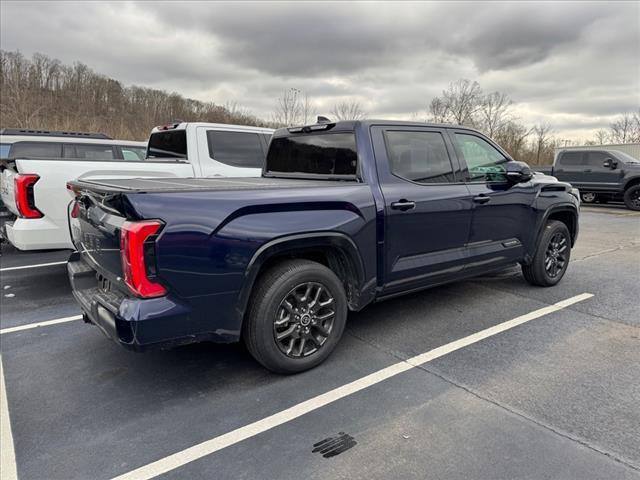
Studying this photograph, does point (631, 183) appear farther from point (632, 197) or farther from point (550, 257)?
point (550, 257)

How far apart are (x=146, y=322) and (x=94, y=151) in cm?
751

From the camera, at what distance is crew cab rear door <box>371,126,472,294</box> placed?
3561 mm

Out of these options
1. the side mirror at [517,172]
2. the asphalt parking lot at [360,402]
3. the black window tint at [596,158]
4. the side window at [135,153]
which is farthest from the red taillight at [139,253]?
the black window tint at [596,158]

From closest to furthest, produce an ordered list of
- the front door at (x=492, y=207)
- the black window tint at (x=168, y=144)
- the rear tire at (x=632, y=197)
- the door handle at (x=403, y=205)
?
the door handle at (x=403, y=205), the front door at (x=492, y=207), the black window tint at (x=168, y=144), the rear tire at (x=632, y=197)

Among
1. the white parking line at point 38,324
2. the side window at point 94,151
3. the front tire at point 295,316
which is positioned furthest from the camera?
the side window at point 94,151

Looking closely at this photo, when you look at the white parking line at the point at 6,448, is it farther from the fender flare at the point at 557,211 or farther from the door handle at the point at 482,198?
the fender flare at the point at 557,211

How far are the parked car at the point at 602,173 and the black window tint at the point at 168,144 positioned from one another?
1440cm

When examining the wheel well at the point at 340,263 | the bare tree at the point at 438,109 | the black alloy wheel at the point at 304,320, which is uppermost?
the bare tree at the point at 438,109

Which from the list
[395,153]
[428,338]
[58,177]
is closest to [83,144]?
[58,177]

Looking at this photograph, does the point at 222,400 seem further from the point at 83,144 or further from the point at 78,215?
the point at 83,144

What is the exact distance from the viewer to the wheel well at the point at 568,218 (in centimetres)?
534

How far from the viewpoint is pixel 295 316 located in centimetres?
310

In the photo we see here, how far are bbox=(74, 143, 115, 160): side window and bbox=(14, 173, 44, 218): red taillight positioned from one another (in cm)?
405

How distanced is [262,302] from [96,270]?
123cm
